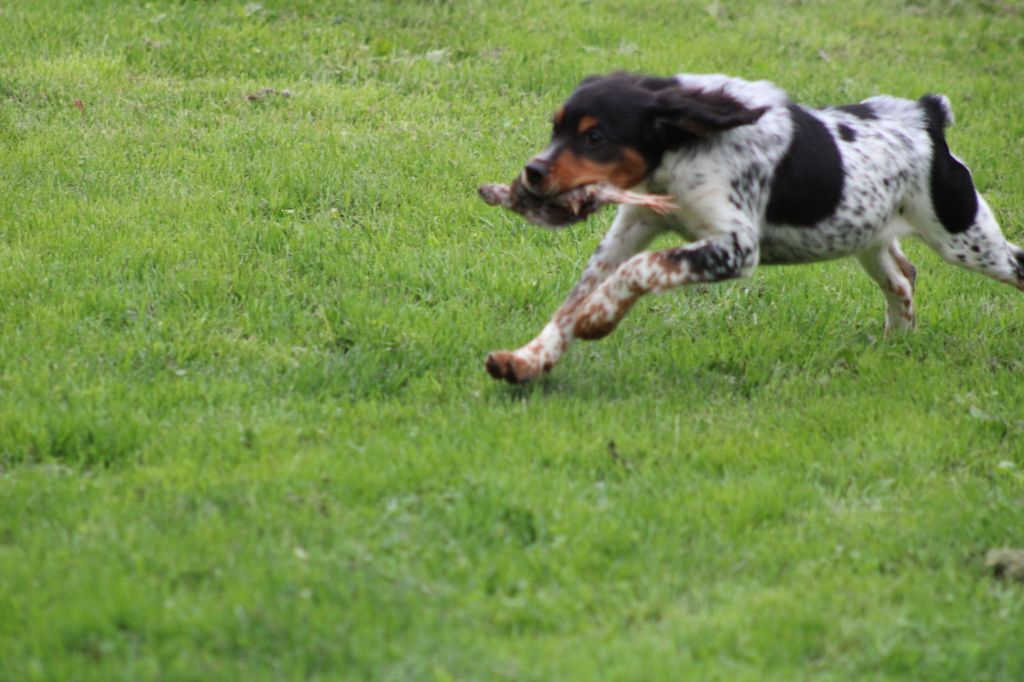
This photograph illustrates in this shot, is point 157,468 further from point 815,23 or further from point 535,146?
point 815,23

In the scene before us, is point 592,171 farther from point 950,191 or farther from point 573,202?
point 950,191

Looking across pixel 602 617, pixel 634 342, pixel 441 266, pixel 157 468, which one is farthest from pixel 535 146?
pixel 602 617

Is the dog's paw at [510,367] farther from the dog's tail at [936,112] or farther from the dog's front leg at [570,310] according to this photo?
the dog's tail at [936,112]

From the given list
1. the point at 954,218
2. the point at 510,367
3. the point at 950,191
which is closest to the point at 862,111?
the point at 950,191

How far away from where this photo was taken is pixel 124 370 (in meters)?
5.54

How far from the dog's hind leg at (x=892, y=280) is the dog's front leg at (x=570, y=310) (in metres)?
1.38

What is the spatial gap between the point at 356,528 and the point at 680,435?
4.83 ft

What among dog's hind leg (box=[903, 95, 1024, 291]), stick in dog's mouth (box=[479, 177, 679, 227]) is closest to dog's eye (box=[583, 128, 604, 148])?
stick in dog's mouth (box=[479, 177, 679, 227])

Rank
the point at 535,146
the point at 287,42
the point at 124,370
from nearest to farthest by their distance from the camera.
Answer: the point at 124,370 < the point at 535,146 < the point at 287,42

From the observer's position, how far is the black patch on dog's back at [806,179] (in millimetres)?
5773

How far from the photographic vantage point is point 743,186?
5586 millimetres

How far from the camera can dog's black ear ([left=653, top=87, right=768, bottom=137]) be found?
17.5ft

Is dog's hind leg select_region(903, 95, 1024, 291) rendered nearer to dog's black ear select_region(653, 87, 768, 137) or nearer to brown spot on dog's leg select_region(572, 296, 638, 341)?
dog's black ear select_region(653, 87, 768, 137)

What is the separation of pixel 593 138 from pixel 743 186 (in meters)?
0.72
